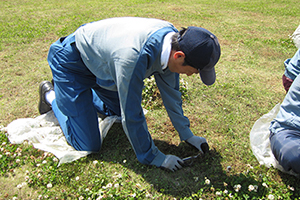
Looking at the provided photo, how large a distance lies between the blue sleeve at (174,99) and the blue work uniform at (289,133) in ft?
3.02

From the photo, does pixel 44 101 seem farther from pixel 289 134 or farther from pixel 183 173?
pixel 289 134

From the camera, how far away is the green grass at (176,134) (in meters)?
2.42

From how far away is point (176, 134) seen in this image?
10.5ft

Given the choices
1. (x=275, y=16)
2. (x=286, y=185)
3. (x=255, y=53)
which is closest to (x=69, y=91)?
(x=286, y=185)

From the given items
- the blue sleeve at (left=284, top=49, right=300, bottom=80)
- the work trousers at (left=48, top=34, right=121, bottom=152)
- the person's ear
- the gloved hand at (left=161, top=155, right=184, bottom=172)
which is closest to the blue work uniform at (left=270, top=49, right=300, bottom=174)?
the blue sleeve at (left=284, top=49, right=300, bottom=80)

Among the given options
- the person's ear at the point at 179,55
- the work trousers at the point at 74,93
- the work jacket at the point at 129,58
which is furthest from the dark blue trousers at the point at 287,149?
the work trousers at the point at 74,93

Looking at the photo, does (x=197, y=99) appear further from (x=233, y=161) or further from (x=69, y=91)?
(x=69, y=91)

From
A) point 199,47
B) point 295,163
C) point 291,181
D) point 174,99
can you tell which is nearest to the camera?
point 199,47

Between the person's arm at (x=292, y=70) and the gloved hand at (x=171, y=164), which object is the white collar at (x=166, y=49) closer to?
the gloved hand at (x=171, y=164)

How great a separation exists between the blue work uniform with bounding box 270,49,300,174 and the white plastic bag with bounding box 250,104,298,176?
15cm

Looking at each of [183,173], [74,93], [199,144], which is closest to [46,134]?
A: [74,93]

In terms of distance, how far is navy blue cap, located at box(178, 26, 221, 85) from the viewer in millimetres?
1892

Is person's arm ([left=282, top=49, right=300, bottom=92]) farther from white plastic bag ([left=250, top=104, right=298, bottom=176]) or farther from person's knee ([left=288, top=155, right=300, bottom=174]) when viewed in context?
person's knee ([left=288, top=155, right=300, bottom=174])

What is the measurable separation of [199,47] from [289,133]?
1.46 m
